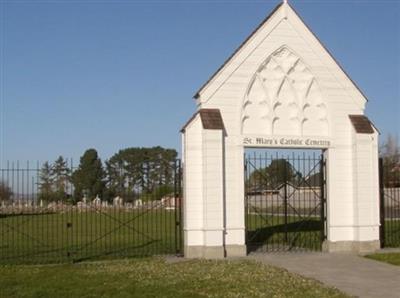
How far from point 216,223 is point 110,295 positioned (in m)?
6.13

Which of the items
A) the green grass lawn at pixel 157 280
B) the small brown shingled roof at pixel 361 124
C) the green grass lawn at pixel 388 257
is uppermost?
the small brown shingled roof at pixel 361 124

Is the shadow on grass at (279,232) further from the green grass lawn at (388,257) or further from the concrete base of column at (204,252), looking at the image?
the green grass lawn at (388,257)

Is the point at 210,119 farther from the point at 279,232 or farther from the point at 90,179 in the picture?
the point at 279,232

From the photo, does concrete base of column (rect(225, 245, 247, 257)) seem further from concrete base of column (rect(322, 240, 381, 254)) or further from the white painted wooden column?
concrete base of column (rect(322, 240, 381, 254))

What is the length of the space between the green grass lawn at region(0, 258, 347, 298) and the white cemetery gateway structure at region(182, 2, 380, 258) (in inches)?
105

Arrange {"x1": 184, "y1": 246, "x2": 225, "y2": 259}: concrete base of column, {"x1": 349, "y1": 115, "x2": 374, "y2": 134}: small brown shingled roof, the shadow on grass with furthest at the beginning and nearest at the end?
the shadow on grass < {"x1": 349, "y1": 115, "x2": 374, "y2": 134}: small brown shingled roof < {"x1": 184, "y1": 246, "x2": 225, "y2": 259}: concrete base of column

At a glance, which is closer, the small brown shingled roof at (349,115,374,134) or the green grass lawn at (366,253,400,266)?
the green grass lawn at (366,253,400,266)

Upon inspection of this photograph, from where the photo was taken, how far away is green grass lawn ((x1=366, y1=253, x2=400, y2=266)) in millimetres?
16011

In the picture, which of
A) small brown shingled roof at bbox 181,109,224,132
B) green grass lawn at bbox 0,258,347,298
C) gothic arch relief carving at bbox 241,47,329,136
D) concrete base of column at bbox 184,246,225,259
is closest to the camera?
green grass lawn at bbox 0,258,347,298

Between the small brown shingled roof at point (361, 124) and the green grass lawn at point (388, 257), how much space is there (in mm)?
3748

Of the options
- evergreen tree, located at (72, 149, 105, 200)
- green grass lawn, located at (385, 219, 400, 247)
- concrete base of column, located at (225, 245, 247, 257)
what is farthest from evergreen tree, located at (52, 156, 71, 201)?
green grass lawn, located at (385, 219, 400, 247)

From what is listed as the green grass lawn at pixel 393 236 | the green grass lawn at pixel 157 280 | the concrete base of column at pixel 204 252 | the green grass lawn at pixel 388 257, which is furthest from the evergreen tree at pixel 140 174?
the green grass lawn at pixel 393 236

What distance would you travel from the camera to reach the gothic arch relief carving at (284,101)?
59.4 ft

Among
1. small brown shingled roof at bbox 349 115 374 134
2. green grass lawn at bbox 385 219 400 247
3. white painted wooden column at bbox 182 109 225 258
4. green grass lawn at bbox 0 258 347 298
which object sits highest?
small brown shingled roof at bbox 349 115 374 134
